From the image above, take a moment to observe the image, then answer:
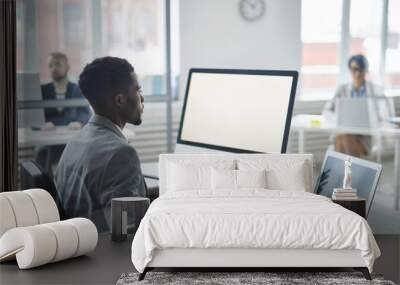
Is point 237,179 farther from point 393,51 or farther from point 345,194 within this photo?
point 393,51

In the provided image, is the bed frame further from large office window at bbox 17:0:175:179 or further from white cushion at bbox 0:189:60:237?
large office window at bbox 17:0:175:179

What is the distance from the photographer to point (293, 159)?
7156 millimetres

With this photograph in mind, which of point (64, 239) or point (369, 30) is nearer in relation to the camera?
point (64, 239)

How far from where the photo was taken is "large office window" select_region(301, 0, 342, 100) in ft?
26.5

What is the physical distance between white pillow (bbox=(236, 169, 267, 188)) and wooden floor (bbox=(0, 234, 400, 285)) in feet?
3.60

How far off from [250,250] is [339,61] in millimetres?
2922

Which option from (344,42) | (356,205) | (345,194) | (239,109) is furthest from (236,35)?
(356,205)

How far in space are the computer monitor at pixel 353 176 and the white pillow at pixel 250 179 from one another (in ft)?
3.49

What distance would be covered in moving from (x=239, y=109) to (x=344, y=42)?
1293 mm

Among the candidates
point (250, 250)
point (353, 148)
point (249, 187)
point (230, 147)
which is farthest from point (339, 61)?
point (250, 250)

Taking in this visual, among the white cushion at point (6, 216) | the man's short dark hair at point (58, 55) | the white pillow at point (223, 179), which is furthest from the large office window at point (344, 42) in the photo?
the white cushion at point (6, 216)

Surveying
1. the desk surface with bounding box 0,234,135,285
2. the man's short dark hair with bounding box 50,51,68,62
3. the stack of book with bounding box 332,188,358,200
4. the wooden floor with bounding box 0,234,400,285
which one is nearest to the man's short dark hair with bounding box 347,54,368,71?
the stack of book with bounding box 332,188,358,200

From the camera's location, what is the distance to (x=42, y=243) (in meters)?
6.06

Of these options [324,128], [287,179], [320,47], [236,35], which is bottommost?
[287,179]
